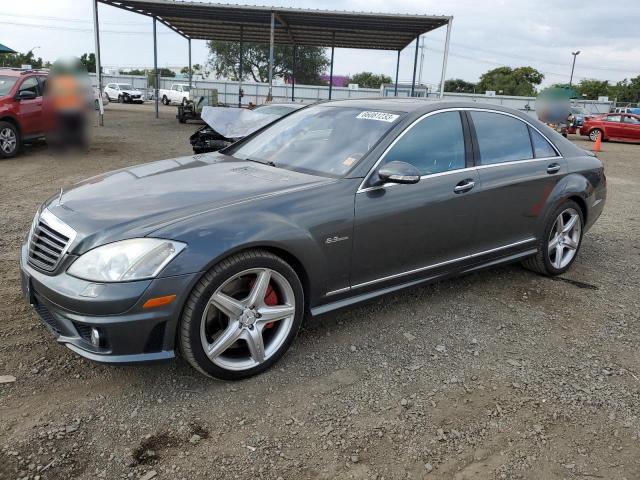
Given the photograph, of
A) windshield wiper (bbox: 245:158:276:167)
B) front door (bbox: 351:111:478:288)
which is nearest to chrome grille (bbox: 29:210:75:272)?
windshield wiper (bbox: 245:158:276:167)

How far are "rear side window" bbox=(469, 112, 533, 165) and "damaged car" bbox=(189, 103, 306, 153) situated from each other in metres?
5.80

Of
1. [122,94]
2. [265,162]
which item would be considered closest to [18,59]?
[122,94]

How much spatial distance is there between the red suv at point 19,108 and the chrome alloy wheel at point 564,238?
977 cm

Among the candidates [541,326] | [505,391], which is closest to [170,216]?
[505,391]

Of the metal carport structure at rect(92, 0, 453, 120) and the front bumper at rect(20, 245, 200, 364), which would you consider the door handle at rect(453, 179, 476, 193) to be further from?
the metal carport structure at rect(92, 0, 453, 120)

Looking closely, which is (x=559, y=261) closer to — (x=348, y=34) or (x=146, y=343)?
(x=146, y=343)

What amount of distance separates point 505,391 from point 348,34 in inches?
916

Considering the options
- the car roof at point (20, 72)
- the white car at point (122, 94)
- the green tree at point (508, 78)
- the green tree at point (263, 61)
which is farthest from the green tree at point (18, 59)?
the green tree at point (508, 78)

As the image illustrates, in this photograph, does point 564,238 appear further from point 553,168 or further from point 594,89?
point 594,89

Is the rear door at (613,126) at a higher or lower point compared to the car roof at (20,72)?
lower

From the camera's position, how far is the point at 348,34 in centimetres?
2386

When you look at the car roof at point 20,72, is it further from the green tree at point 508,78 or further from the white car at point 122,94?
the green tree at point 508,78

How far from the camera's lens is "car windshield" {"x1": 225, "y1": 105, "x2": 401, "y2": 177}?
11.4ft

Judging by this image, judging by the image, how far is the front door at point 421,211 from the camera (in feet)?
Result: 10.8
